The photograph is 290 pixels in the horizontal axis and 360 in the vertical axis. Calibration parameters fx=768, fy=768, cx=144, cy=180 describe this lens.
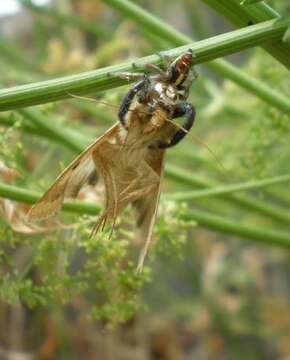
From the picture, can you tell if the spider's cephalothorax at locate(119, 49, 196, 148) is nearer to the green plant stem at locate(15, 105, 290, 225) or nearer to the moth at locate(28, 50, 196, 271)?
the moth at locate(28, 50, 196, 271)

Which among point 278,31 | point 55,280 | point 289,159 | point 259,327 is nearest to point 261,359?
point 259,327

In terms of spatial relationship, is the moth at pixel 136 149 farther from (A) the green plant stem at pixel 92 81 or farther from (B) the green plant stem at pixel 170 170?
(B) the green plant stem at pixel 170 170

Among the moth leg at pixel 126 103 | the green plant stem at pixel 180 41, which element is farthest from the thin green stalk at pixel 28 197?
the green plant stem at pixel 180 41

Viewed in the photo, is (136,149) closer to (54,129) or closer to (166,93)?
(166,93)

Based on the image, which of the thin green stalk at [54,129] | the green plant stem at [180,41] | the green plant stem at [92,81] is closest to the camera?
the green plant stem at [92,81]

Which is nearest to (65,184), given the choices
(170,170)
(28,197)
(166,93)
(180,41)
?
(28,197)
